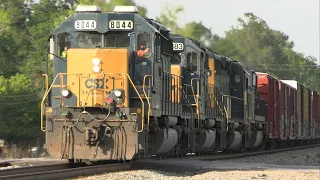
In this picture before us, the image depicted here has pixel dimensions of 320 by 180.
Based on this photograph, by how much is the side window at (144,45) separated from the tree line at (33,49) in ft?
76.3

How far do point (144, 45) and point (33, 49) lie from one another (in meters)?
41.5

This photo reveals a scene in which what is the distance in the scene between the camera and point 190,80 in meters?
18.2

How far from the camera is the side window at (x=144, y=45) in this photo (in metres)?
13.9

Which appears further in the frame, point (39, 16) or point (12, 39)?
point (39, 16)

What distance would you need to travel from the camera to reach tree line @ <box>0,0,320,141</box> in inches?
1751

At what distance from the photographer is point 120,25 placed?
13.8 metres

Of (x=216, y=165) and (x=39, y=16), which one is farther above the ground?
(x=39, y=16)

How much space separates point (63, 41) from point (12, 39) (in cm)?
4073

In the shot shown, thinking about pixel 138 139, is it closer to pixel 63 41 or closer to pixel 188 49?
pixel 63 41

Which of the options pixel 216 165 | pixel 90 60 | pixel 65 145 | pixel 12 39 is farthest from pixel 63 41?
pixel 12 39

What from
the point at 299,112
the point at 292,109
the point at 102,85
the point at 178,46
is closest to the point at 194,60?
the point at 178,46

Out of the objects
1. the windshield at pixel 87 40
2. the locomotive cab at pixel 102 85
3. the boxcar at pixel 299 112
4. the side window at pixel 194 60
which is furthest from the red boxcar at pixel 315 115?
the windshield at pixel 87 40

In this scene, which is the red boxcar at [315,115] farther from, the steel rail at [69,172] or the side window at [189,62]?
the steel rail at [69,172]

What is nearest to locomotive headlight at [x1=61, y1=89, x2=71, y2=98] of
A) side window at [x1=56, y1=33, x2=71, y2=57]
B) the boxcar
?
side window at [x1=56, y1=33, x2=71, y2=57]
